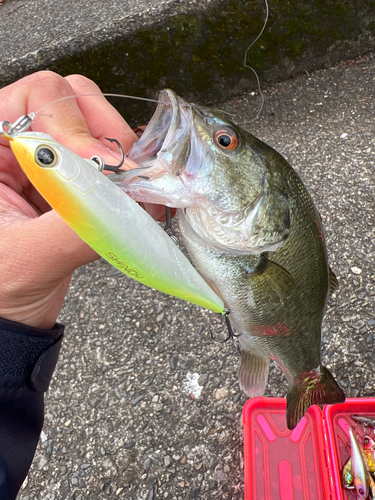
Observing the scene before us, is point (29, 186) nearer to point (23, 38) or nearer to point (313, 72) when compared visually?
point (23, 38)

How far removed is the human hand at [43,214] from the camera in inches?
42.6

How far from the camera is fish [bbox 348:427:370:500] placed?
5.44 ft

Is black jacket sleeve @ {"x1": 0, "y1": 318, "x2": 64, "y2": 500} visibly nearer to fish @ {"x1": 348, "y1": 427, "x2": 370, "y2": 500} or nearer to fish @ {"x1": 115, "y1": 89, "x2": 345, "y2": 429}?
fish @ {"x1": 115, "y1": 89, "x2": 345, "y2": 429}

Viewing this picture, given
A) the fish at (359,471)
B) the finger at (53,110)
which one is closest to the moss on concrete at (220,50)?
the finger at (53,110)

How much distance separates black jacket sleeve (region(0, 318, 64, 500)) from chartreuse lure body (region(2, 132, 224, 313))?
22.9 inches

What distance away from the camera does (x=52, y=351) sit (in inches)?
54.8

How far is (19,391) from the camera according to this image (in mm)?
1301

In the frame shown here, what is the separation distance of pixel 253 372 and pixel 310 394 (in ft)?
0.77

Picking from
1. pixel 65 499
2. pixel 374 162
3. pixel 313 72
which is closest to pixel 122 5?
pixel 313 72

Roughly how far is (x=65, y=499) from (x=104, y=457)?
0.27 m

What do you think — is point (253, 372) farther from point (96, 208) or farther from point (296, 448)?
point (96, 208)

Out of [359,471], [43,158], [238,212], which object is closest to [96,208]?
[43,158]

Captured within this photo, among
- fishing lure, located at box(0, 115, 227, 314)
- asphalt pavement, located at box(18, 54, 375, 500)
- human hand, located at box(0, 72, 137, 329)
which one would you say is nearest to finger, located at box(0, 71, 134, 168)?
A: human hand, located at box(0, 72, 137, 329)

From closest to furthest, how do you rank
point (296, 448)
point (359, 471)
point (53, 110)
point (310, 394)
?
point (53, 110) → point (310, 394) → point (359, 471) → point (296, 448)
